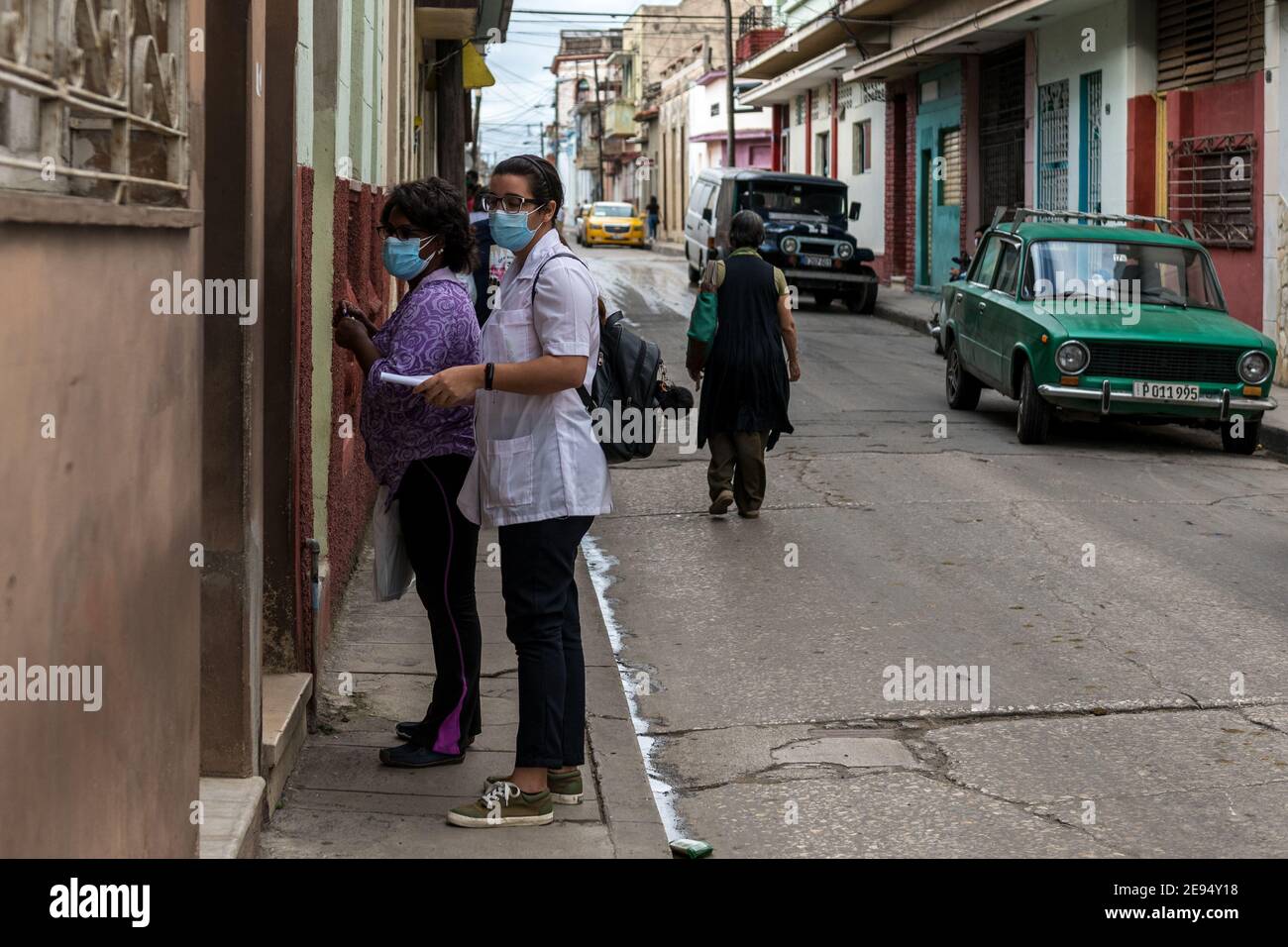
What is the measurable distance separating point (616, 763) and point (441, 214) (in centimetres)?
188

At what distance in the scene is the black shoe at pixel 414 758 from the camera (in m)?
5.52

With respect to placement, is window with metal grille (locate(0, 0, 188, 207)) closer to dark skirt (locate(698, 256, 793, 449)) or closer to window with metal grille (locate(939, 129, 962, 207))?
dark skirt (locate(698, 256, 793, 449))

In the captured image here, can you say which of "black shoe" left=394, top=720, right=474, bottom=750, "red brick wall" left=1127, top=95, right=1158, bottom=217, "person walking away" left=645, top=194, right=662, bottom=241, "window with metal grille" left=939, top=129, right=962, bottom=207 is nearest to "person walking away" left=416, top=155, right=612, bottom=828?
"black shoe" left=394, top=720, right=474, bottom=750

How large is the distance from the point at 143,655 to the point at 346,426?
456 cm

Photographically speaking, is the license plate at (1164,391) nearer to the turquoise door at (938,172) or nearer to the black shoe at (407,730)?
the black shoe at (407,730)

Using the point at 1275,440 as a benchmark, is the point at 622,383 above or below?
above

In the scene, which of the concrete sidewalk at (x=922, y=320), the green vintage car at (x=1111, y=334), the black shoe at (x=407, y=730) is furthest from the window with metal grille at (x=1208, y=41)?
the black shoe at (x=407, y=730)

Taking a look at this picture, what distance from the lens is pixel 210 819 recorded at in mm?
4328

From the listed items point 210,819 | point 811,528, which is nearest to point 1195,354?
point 811,528

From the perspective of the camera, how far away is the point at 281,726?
16.8 ft

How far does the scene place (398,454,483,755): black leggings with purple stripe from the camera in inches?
212

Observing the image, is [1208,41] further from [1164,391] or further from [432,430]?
[432,430]

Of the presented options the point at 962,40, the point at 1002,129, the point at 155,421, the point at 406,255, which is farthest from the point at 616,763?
the point at 1002,129
